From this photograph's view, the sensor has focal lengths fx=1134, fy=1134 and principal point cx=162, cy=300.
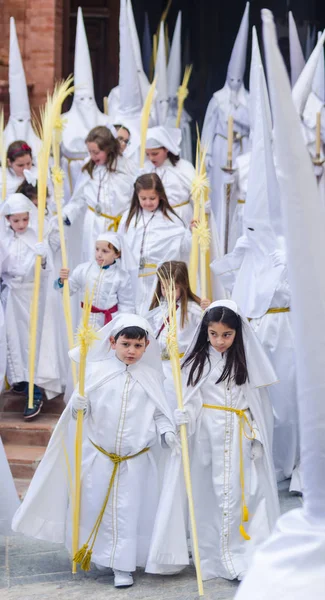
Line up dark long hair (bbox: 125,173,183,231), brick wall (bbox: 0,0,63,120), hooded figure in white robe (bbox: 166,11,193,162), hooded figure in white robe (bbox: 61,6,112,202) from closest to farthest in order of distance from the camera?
dark long hair (bbox: 125,173,183,231) < hooded figure in white robe (bbox: 61,6,112,202) < brick wall (bbox: 0,0,63,120) < hooded figure in white robe (bbox: 166,11,193,162)

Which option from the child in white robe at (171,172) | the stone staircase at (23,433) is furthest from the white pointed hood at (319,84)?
the stone staircase at (23,433)

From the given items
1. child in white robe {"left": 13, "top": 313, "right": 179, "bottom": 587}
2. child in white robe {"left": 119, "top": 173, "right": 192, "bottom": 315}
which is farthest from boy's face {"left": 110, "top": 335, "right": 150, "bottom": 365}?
child in white robe {"left": 119, "top": 173, "right": 192, "bottom": 315}

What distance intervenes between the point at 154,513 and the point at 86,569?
1.60 feet

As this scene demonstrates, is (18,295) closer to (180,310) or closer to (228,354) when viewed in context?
(180,310)

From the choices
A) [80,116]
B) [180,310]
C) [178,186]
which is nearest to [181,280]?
[180,310]

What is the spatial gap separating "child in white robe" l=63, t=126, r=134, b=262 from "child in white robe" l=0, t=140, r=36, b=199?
57cm

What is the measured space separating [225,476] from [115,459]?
2.05 feet

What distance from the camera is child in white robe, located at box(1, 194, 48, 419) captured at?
8523mm

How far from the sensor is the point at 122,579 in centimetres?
613

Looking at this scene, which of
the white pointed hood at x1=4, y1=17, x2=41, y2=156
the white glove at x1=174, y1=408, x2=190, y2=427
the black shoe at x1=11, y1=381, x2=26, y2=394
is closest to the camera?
the white glove at x1=174, y1=408, x2=190, y2=427

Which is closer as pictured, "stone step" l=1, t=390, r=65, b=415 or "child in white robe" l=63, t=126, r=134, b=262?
"stone step" l=1, t=390, r=65, b=415

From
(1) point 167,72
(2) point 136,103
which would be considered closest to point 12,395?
(2) point 136,103

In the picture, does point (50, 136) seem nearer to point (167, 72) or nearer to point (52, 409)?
point (52, 409)

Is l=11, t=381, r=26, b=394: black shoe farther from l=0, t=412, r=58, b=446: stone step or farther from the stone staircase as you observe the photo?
l=0, t=412, r=58, b=446: stone step
